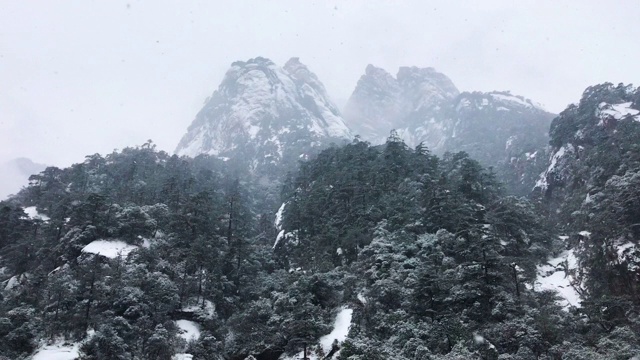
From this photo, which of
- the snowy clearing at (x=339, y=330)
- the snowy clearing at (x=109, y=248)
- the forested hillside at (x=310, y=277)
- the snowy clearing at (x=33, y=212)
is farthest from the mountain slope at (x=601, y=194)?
the snowy clearing at (x=33, y=212)

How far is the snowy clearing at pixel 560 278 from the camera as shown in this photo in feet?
138

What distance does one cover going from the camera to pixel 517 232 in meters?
51.3

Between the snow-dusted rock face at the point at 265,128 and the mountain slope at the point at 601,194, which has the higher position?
the snow-dusted rock face at the point at 265,128

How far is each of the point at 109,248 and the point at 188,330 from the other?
15.6 metres

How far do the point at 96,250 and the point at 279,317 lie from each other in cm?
2516

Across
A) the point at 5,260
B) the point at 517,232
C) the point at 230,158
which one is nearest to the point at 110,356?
the point at 5,260

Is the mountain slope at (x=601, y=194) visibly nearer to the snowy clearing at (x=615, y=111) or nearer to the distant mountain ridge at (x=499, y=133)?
the snowy clearing at (x=615, y=111)

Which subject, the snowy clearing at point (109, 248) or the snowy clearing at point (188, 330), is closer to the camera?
the snowy clearing at point (188, 330)

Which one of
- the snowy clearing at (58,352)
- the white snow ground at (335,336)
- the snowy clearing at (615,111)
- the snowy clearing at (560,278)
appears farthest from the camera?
the snowy clearing at (615,111)

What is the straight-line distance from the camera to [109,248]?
171 feet

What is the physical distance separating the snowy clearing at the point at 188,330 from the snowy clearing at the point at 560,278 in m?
35.4

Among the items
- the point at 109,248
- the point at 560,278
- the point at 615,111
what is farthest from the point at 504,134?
the point at 109,248

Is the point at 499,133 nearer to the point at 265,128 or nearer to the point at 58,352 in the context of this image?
the point at 265,128

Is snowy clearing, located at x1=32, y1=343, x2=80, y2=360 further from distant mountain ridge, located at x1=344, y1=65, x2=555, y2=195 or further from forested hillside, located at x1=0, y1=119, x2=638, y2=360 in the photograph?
distant mountain ridge, located at x1=344, y1=65, x2=555, y2=195
